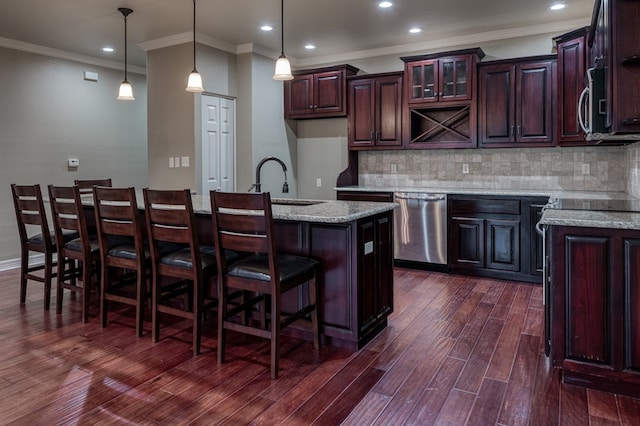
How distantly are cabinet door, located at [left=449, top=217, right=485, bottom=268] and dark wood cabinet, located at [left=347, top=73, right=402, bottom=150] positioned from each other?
1.27 m

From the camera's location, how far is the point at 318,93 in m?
5.92

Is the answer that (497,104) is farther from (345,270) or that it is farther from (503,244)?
(345,270)

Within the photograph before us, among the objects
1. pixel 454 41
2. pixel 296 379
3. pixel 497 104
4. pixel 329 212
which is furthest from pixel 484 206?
pixel 296 379

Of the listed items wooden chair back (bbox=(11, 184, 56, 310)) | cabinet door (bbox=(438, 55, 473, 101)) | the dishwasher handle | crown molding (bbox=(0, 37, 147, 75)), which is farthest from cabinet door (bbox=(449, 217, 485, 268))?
crown molding (bbox=(0, 37, 147, 75))

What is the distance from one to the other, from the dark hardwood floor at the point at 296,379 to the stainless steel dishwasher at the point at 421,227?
152 cm

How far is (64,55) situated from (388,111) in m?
4.18

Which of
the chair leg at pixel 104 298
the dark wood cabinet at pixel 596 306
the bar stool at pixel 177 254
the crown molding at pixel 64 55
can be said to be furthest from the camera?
the crown molding at pixel 64 55

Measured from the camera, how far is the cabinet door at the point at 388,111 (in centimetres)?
541

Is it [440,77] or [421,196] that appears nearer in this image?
[421,196]

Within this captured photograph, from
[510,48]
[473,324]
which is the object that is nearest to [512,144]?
[510,48]

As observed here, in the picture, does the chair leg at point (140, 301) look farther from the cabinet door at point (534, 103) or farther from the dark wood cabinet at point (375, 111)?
the cabinet door at point (534, 103)

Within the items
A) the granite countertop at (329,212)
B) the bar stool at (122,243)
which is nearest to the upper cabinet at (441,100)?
the granite countertop at (329,212)

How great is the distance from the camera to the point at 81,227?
10.8 ft

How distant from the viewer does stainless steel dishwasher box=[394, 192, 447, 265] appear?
4.88 meters
